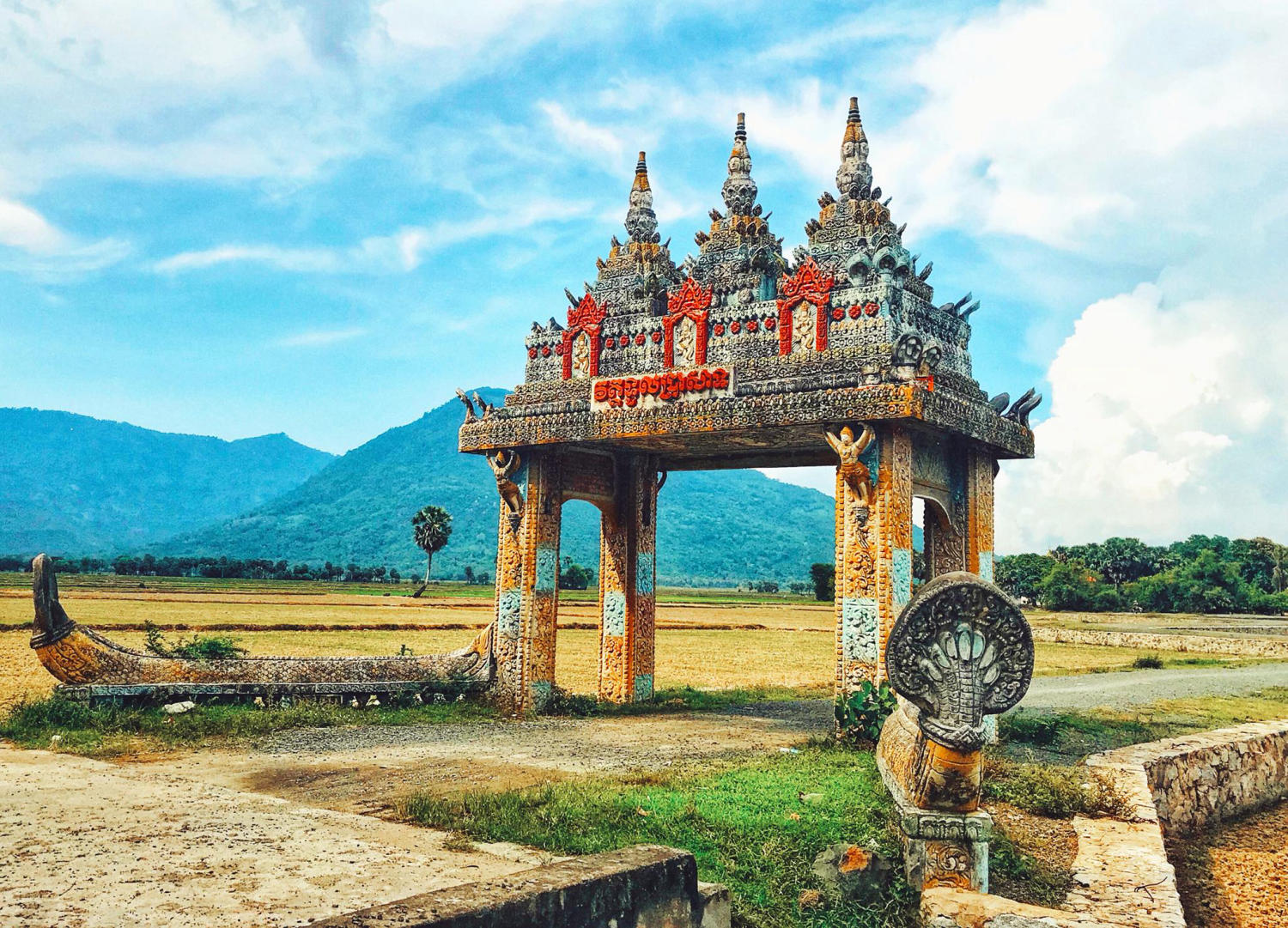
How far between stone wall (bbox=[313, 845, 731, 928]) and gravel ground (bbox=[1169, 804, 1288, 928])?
15.5ft

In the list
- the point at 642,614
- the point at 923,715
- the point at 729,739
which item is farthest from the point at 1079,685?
the point at 923,715

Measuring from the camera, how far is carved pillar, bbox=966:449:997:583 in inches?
516

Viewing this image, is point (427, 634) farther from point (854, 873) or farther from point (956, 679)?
point (956, 679)

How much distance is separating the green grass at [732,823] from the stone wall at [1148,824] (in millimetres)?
925

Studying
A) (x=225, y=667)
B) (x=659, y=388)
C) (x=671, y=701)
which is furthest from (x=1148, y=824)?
(x=225, y=667)

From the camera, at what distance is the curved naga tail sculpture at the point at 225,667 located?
12.3 m

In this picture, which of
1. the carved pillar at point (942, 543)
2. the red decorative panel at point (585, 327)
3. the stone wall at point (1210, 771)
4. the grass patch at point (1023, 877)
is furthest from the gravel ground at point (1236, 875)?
the red decorative panel at point (585, 327)

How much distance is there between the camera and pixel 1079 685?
22.0 meters

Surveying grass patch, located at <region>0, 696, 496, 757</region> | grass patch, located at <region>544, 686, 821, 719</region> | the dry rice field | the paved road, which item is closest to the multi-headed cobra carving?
grass patch, located at <region>0, 696, 496, 757</region>

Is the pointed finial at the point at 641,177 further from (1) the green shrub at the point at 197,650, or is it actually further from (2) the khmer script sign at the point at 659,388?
(1) the green shrub at the point at 197,650

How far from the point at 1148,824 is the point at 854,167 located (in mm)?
8450

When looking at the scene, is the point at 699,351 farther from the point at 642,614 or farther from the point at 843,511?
the point at 642,614

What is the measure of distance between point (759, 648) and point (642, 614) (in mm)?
18664

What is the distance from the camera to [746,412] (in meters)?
12.5
